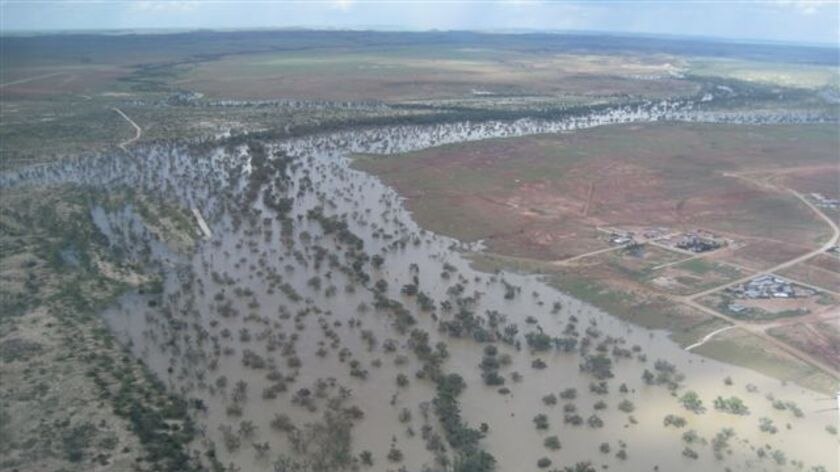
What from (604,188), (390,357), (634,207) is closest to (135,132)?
(604,188)

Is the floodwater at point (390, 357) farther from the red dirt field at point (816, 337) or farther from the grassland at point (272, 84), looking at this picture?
the grassland at point (272, 84)

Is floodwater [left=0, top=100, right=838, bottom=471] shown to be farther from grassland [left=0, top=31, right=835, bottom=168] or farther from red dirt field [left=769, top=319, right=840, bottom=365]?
grassland [left=0, top=31, right=835, bottom=168]

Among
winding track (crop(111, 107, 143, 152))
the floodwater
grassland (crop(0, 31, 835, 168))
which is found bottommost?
the floodwater

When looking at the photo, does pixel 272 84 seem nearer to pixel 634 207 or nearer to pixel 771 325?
pixel 634 207

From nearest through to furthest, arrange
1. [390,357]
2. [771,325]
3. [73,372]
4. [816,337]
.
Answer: [73,372]
[390,357]
[816,337]
[771,325]

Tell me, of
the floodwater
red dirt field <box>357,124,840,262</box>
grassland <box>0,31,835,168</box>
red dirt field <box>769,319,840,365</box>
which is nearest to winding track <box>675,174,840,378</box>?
red dirt field <box>769,319,840,365</box>

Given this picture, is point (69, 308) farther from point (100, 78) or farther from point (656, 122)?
point (100, 78)

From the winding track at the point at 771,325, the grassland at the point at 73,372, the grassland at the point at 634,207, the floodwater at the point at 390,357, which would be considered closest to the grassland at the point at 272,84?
the grassland at the point at 634,207

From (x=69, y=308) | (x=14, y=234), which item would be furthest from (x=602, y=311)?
(x=14, y=234)
